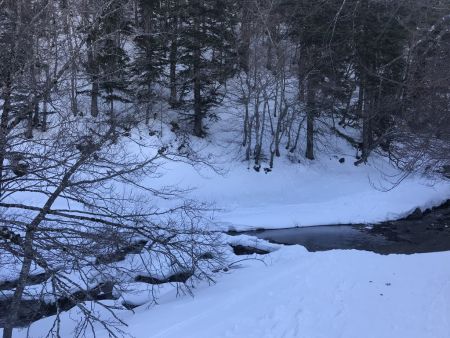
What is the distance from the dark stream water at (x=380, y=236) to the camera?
58.0 feet

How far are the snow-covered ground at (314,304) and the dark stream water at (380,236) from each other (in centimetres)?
501

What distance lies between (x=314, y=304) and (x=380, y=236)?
11232 mm

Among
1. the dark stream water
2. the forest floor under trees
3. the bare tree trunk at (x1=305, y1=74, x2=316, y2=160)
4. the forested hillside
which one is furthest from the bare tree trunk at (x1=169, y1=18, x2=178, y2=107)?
the dark stream water

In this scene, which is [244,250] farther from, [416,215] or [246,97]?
[246,97]

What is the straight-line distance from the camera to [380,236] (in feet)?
64.2

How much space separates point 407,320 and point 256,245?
8.62m

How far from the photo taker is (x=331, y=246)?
58.6ft

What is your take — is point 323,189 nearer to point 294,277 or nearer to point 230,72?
point 230,72

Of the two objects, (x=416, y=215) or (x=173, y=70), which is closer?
(x=416, y=215)

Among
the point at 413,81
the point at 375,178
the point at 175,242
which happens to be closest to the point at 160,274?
the point at 175,242

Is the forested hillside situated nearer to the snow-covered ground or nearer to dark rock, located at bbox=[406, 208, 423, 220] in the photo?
the snow-covered ground

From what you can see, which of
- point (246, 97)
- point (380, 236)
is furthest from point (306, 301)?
point (246, 97)

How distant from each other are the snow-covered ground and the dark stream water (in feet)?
16.4

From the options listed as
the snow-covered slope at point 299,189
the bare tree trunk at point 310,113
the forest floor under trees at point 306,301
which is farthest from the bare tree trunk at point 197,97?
the forest floor under trees at point 306,301
